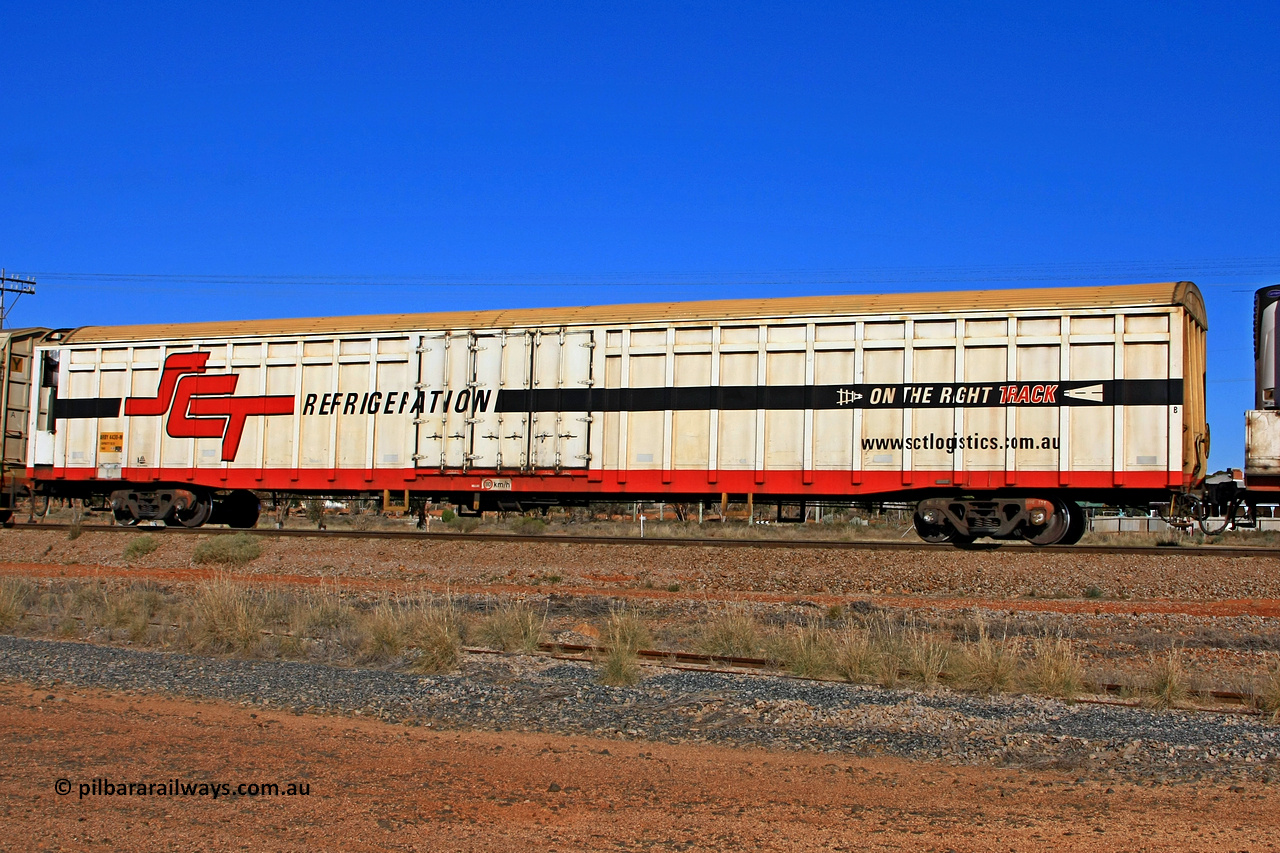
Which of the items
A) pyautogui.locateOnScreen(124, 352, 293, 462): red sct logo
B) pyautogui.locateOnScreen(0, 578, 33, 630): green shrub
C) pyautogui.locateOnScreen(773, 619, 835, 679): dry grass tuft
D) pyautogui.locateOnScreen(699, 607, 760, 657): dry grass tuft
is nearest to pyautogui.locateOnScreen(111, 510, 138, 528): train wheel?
pyautogui.locateOnScreen(124, 352, 293, 462): red sct logo

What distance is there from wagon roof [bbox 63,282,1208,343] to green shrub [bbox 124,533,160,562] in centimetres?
391

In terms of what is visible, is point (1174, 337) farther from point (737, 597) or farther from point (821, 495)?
point (737, 597)

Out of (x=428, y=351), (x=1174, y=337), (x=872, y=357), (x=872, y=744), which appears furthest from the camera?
(x=428, y=351)

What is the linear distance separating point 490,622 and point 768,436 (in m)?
7.19

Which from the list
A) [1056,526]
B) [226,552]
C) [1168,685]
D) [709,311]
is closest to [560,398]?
[709,311]

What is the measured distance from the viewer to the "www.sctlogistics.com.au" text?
509 cm

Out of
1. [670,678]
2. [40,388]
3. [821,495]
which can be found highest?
[40,388]

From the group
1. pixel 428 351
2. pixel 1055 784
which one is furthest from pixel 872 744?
pixel 428 351

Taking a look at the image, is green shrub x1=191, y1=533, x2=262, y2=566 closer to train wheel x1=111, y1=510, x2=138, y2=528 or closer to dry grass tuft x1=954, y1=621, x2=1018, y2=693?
train wheel x1=111, y1=510, x2=138, y2=528

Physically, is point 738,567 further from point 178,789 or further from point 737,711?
point 178,789

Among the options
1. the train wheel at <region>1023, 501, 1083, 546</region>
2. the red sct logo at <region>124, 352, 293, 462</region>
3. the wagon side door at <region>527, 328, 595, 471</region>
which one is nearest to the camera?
the train wheel at <region>1023, 501, 1083, 546</region>

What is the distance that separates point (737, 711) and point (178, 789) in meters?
3.67

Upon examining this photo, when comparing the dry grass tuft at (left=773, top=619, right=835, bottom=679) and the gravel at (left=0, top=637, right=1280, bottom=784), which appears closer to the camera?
the gravel at (left=0, top=637, right=1280, bottom=784)

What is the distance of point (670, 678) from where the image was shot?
8586 mm
